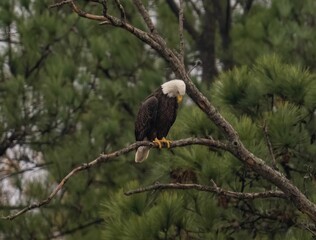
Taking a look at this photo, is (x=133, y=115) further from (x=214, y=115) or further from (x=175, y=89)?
(x=214, y=115)

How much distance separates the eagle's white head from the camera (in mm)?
3135

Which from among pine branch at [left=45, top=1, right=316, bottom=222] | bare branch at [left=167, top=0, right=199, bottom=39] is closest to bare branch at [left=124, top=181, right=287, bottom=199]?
pine branch at [left=45, top=1, right=316, bottom=222]

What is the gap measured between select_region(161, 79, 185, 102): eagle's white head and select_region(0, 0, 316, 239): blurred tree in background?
93mm

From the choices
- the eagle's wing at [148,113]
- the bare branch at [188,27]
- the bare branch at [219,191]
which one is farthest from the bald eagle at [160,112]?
the bare branch at [188,27]

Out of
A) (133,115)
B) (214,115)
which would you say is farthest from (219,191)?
(133,115)

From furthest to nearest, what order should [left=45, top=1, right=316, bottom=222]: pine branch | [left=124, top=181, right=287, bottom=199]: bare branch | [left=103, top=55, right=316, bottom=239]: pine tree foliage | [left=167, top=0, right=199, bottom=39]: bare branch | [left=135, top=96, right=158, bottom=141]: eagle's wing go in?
[left=167, top=0, right=199, bottom=39]: bare branch, [left=135, top=96, right=158, bottom=141]: eagle's wing, [left=103, top=55, right=316, bottom=239]: pine tree foliage, [left=124, top=181, right=287, bottom=199]: bare branch, [left=45, top=1, right=316, bottom=222]: pine branch

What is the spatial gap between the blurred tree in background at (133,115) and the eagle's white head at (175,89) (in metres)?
0.09

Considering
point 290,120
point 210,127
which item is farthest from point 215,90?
point 290,120

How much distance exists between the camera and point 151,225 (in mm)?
2916

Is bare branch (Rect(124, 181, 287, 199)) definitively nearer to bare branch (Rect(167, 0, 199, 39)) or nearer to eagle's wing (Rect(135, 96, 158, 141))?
eagle's wing (Rect(135, 96, 158, 141))

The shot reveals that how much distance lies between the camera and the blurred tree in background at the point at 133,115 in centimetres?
302

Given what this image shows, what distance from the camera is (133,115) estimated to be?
15.7ft

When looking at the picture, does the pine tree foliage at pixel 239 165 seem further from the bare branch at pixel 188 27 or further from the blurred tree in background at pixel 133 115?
the bare branch at pixel 188 27

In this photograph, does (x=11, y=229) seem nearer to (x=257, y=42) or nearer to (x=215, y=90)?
(x=215, y=90)
